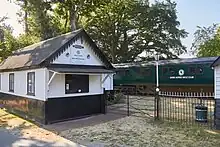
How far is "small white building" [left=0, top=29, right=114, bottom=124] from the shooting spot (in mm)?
10484

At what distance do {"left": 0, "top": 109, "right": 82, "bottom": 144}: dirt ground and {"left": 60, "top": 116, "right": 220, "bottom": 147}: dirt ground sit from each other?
1.56ft

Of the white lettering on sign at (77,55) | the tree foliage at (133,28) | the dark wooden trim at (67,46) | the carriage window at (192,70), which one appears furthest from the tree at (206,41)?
the white lettering on sign at (77,55)

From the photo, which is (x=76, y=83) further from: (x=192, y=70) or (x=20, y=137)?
(x=192, y=70)

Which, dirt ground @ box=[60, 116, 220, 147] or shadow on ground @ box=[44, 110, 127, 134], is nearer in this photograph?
dirt ground @ box=[60, 116, 220, 147]

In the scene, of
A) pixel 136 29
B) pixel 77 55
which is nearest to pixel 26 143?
pixel 77 55

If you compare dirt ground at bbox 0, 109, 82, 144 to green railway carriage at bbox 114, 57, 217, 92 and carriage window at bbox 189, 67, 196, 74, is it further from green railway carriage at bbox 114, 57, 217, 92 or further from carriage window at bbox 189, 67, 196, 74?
carriage window at bbox 189, 67, 196, 74

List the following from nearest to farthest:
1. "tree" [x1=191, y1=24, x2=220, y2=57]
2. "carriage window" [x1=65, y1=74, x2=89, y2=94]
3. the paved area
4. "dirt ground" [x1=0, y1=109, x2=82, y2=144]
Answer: the paved area
"dirt ground" [x1=0, y1=109, x2=82, y2=144]
"carriage window" [x1=65, y1=74, x2=89, y2=94]
"tree" [x1=191, y1=24, x2=220, y2=57]

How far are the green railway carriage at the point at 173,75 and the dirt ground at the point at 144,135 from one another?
9.66 metres

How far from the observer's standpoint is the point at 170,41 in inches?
1369

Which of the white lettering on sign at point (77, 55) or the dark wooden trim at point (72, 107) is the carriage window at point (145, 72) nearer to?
the dark wooden trim at point (72, 107)

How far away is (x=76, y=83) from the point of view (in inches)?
456

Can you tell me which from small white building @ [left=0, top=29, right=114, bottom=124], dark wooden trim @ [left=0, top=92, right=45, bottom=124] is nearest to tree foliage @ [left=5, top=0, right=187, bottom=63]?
dark wooden trim @ [left=0, top=92, right=45, bottom=124]

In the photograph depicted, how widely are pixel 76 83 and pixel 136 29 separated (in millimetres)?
26511

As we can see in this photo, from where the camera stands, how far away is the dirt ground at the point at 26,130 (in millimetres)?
8141
